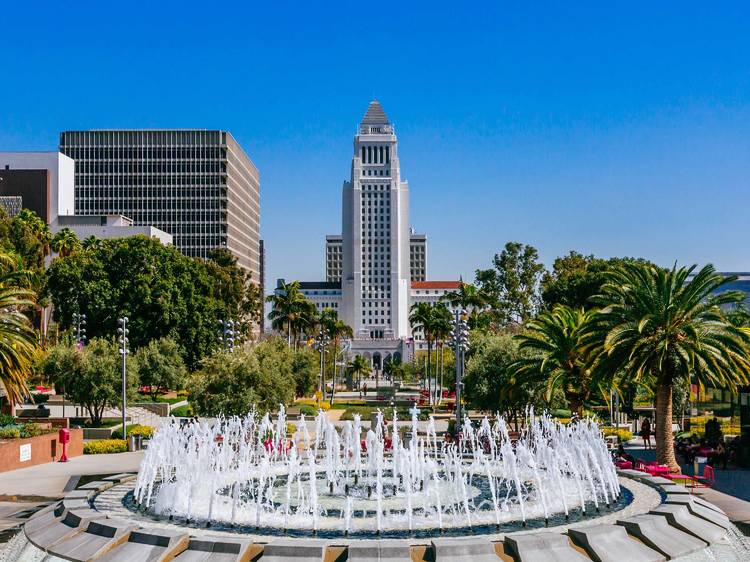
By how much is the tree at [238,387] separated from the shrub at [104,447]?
13.1ft

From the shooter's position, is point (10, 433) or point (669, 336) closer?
point (669, 336)

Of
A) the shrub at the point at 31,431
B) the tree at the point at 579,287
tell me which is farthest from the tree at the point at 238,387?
the tree at the point at 579,287

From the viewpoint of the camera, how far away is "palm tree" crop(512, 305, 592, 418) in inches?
1228

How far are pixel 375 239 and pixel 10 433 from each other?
148 metres

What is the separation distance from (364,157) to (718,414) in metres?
150

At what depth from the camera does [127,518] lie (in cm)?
1758

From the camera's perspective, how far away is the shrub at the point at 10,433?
3062 centimetres

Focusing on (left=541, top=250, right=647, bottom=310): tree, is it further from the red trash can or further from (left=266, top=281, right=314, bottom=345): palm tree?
the red trash can

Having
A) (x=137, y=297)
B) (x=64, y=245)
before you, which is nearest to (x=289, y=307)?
(x=137, y=297)

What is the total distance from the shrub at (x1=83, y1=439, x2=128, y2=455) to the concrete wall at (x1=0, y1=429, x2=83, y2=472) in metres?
0.41

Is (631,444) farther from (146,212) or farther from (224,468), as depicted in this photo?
(146,212)

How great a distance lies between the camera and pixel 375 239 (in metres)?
178

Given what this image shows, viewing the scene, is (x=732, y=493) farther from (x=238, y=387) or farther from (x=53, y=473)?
(x=53, y=473)

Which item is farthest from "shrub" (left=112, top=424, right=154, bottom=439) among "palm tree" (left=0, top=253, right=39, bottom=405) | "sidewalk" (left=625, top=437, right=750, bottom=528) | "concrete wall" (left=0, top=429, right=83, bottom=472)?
"sidewalk" (left=625, top=437, right=750, bottom=528)
